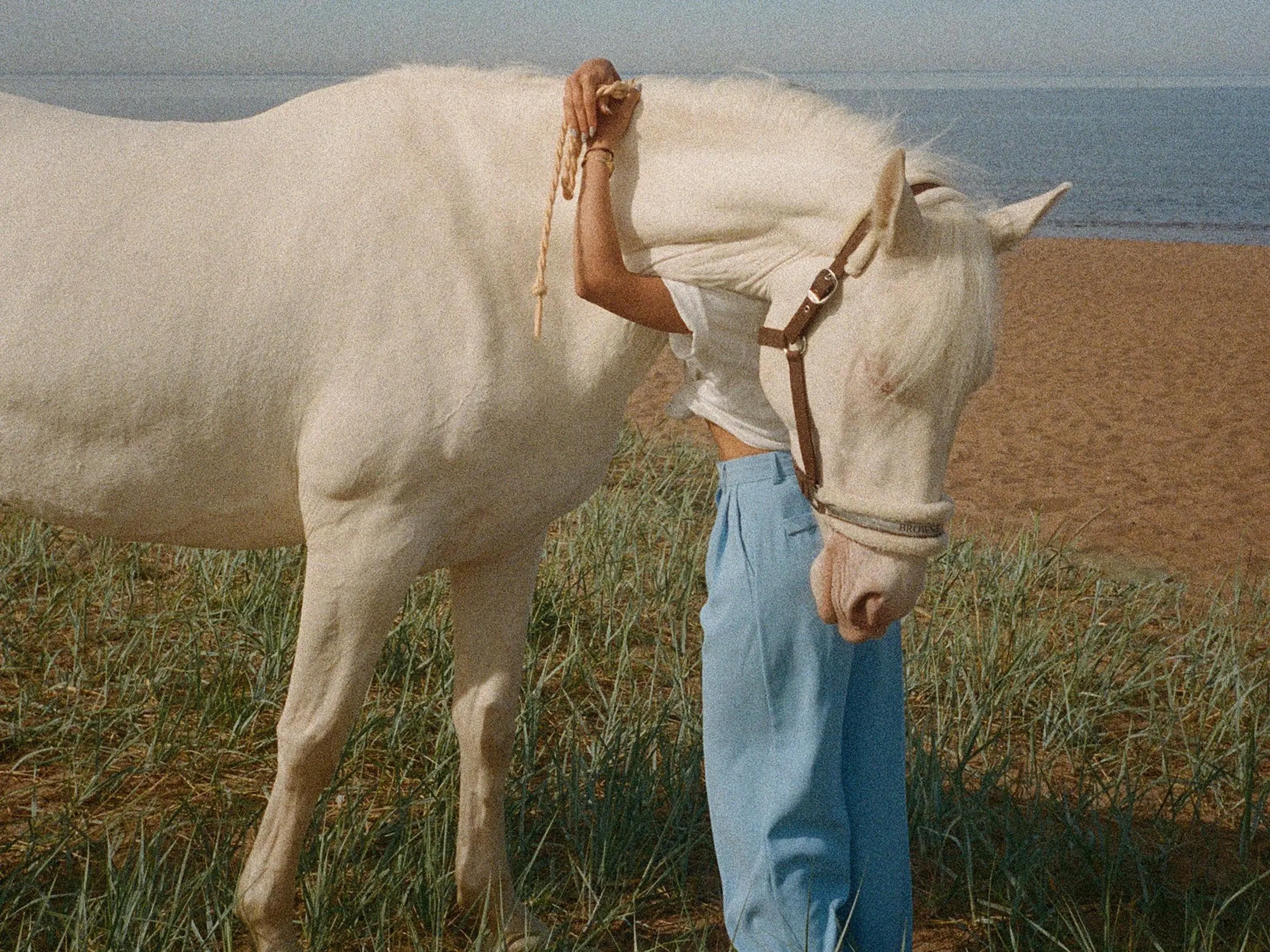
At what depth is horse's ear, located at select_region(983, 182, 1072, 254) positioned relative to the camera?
77.0 inches

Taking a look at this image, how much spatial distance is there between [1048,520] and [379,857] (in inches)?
176

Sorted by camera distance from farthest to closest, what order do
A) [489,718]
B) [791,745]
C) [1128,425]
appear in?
1. [1128,425]
2. [489,718]
3. [791,745]

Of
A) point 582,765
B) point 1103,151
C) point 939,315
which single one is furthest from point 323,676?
point 1103,151

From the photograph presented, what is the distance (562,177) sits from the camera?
7.22ft

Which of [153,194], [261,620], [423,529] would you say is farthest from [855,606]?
[261,620]

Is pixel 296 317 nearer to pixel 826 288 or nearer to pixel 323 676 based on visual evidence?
pixel 323 676

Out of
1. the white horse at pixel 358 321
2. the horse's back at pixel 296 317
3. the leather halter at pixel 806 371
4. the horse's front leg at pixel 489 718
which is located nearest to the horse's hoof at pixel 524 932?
the horse's front leg at pixel 489 718

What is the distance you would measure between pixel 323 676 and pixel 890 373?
117 centimetres

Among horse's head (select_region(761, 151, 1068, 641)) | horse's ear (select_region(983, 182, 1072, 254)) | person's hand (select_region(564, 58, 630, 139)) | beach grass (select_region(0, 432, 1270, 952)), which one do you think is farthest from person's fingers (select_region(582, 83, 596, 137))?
beach grass (select_region(0, 432, 1270, 952))

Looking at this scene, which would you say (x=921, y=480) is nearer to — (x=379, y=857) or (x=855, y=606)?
(x=855, y=606)

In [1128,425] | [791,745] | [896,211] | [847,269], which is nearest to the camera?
[896,211]

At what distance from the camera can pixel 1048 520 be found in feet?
21.1

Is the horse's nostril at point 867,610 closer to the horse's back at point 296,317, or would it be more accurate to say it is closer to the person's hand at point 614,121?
the horse's back at point 296,317

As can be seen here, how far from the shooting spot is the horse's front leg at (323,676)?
2256 mm
